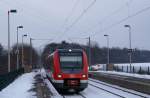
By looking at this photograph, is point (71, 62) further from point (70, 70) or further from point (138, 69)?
point (138, 69)

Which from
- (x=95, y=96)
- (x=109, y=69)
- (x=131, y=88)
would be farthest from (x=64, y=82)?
(x=109, y=69)

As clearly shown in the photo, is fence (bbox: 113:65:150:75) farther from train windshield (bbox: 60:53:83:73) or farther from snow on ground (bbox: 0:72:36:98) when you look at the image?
train windshield (bbox: 60:53:83:73)

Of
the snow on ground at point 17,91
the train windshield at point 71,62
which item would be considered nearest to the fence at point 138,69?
the snow on ground at point 17,91

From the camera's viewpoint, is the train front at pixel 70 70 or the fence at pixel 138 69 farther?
the fence at pixel 138 69

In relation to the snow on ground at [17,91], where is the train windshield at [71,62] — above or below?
above

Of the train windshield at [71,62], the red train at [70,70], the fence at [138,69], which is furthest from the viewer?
the fence at [138,69]

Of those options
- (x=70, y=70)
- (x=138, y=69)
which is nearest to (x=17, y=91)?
(x=70, y=70)

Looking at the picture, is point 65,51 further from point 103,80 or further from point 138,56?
point 138,56

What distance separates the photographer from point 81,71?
1128 inches

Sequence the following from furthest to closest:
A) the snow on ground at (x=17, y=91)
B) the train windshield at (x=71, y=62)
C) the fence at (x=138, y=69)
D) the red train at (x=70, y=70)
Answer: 1. the fence at (x=138, y=69)
2. the train windshield at (x=71, y=62)
3. the red train at (x=70, y=70)
4. the snow on ground at (x=17, y=91)

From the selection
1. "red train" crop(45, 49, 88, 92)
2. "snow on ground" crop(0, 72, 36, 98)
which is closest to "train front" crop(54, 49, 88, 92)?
"red train" crop(45, 49, 88, 92)

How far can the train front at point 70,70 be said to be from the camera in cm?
2825

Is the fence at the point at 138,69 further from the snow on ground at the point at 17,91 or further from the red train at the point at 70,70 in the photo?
the red train at the point at 70,70

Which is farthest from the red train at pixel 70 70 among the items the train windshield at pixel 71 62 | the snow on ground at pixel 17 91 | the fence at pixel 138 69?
the fence at pixel 138 69
